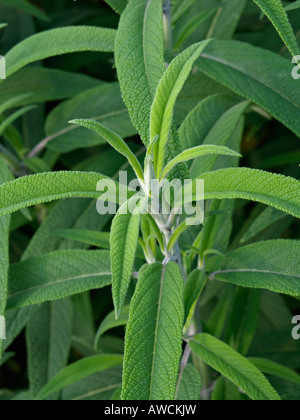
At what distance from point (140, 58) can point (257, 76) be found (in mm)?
256

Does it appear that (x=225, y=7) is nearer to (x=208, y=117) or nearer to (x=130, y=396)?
(x=208, y=117)

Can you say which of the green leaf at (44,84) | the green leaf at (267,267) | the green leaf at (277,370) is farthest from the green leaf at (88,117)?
the green leaf at (277,370)

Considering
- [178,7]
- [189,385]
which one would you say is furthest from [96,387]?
[178,7]

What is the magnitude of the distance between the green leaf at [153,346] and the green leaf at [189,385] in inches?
8.1

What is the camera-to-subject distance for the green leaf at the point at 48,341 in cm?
100

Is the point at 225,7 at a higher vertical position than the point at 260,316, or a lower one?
higher

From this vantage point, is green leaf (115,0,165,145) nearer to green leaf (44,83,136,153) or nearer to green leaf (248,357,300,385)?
green leaf (44,83,136,153)

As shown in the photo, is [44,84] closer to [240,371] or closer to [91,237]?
[91,237]

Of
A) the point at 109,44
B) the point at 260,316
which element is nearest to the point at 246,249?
the point at 109,44

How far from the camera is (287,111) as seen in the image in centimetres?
82

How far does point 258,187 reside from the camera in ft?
1.82

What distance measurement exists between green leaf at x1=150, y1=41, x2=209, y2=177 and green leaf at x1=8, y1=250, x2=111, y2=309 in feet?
0.85

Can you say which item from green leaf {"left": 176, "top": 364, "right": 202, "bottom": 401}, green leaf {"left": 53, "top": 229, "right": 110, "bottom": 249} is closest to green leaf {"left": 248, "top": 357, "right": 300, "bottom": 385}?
green leaf {"left": 176, "top": 364, "right": 202, "bottom": 401}
